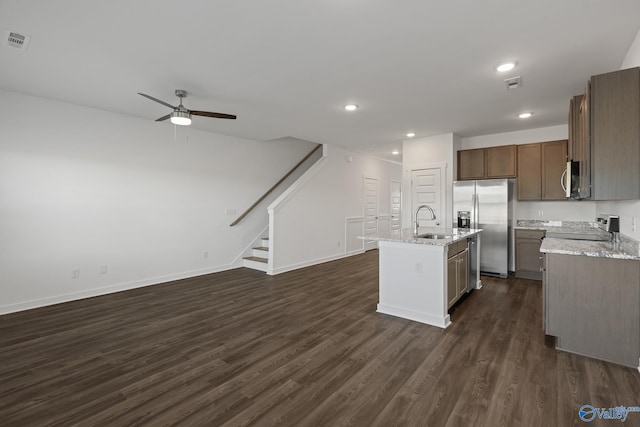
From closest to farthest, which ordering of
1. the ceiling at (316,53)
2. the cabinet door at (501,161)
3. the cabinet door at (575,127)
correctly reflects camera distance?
the ceiling at (316,53), the cabinet door at (575,127), the cabinet door at (501,161)

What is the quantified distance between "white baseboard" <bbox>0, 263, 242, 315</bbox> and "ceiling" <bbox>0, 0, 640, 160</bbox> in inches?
103

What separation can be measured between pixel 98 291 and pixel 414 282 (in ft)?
14.6

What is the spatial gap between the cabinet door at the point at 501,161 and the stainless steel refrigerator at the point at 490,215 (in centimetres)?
21

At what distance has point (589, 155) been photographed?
251cm

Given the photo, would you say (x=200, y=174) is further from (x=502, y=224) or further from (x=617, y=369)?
(x=617, y=369)

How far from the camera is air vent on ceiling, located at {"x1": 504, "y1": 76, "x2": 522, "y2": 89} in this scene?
10.5ft

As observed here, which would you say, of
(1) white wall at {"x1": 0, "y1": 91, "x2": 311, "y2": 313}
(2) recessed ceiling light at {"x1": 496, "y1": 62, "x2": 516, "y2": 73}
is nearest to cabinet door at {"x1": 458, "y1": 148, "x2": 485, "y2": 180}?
(2) recessed ceiling light at {"x1": 496, "y1": 62, "x2": 516, "y2": 73}

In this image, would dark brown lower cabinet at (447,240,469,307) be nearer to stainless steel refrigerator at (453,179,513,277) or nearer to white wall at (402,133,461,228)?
stainless steel refrigerator at (453,179,513,277)

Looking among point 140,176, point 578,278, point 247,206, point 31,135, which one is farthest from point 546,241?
point 31,135

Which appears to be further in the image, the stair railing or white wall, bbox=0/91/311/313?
the stair railing

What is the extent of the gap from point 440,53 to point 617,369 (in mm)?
3001

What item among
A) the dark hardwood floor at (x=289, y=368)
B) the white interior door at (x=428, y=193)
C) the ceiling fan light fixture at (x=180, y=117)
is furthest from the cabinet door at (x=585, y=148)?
the ceiling fan light fixture at (x=180, y=117)

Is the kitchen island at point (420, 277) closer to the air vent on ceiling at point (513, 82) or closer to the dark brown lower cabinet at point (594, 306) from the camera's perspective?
the dark brown lower cabinet at point (594, 306)

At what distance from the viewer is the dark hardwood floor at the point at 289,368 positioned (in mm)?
1896
